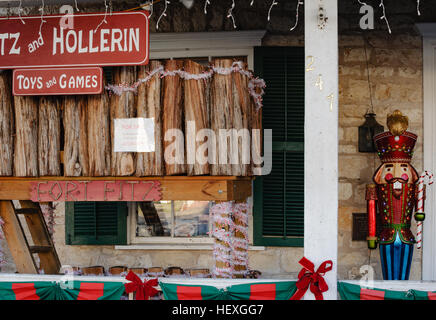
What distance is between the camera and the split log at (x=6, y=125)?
5.06 metres

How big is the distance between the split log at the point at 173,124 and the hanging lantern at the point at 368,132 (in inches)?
96.6

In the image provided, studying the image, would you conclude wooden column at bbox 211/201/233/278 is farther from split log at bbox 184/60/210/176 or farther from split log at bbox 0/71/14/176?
split log at bbox 0/71/14/176

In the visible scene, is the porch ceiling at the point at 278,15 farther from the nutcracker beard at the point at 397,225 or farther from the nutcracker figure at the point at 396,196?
the nutcracker beard at the point at 397,225

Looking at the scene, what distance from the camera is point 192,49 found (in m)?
6.51

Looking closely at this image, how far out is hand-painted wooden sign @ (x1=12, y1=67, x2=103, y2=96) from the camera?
15.8ft

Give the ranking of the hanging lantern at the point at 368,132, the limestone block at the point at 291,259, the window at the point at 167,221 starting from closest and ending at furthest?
the hanging lantern at the point at 368,132
the limestone block at the point at 291,259
the window at the point at 167,221

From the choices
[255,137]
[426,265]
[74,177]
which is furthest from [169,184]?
[426,265]

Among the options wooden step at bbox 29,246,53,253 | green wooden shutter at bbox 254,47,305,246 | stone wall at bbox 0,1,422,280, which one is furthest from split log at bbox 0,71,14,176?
green wooden shutter at bbox 254,47,305,246

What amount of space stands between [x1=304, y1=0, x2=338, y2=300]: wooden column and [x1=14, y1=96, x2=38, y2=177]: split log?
8.77 feet

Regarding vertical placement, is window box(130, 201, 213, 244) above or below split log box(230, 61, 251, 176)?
below

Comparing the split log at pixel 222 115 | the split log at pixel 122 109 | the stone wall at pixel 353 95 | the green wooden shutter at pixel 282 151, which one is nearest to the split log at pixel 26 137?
the split log at pixel 122 109
